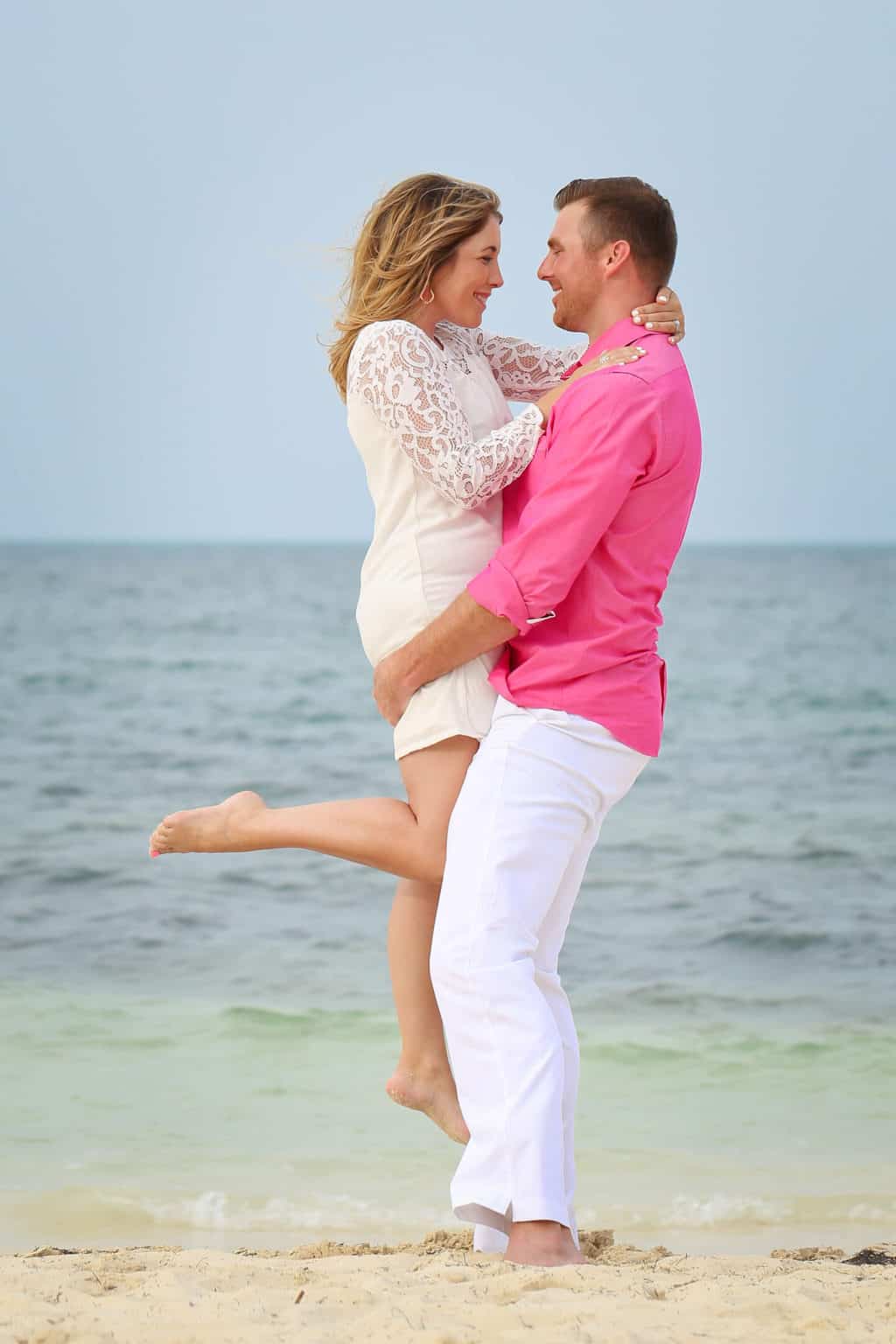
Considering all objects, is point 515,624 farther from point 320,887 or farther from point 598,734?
point 320,887

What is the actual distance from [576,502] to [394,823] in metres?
0.72

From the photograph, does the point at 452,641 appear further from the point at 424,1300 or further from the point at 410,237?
the point at 424,1300

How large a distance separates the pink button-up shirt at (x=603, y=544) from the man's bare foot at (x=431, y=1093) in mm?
805

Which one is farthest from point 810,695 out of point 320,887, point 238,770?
point 320,887

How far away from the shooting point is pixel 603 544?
2.78 metres

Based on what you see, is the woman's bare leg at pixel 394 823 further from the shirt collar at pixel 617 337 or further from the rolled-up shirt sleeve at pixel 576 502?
the shirt collar at pixel 617 337

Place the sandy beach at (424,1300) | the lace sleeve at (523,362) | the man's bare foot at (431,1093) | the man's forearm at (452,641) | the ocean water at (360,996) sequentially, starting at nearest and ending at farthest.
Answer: the sandy beach at (424,1300), the man's forearm at (452,641), the man's bare foot at (431,1093), the lace sleeve at (523,362), the ocean water at (360,996)

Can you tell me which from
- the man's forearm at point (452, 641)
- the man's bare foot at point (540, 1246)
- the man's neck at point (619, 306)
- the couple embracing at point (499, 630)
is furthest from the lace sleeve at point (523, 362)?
the man's bare foot at point (540, 1246)

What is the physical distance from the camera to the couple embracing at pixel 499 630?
8.75 feet

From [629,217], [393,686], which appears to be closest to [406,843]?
[393,686]

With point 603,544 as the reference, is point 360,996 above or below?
below

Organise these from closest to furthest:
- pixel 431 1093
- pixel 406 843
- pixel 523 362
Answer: pixel 406 843
pixel 431 1093
pixel 523 362

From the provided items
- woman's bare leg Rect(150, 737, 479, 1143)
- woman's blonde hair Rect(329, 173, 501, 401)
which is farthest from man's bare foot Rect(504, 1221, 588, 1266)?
woman's blonde hair Rect(329, 173, 501, 401)

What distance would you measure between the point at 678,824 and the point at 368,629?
903 cm
